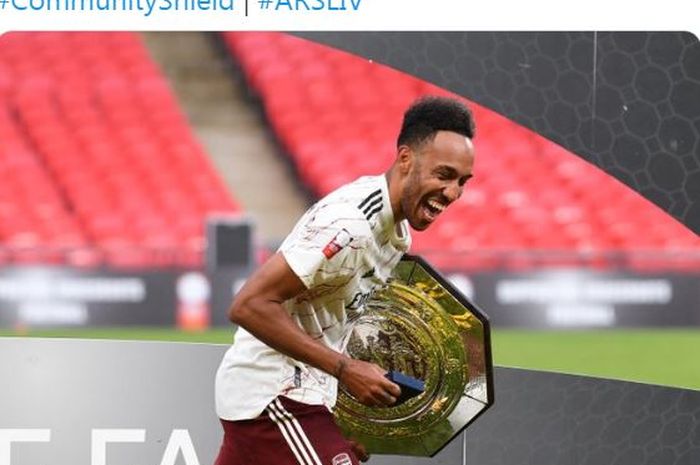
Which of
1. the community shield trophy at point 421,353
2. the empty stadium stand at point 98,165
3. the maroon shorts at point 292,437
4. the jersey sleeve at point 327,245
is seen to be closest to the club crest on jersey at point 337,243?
the jersey sleeve at point 327,245

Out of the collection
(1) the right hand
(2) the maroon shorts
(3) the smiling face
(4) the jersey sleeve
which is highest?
(3) the smiling face

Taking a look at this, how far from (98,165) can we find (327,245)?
2687 millimetres

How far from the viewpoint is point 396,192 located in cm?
343

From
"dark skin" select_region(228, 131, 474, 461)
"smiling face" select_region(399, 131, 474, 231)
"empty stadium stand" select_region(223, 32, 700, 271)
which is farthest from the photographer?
"empty stadium stand" select_region(223, 32, 700, 271)

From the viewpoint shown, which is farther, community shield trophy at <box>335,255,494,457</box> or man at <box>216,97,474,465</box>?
community shield trophy at <box>335,255,494,457</box>

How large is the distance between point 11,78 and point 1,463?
1431 mm

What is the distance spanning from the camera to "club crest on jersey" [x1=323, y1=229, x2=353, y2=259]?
10.8ft

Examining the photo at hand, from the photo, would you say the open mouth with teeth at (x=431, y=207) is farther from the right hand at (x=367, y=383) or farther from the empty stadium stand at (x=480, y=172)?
the empty stadium stand at (x=480, y=172)

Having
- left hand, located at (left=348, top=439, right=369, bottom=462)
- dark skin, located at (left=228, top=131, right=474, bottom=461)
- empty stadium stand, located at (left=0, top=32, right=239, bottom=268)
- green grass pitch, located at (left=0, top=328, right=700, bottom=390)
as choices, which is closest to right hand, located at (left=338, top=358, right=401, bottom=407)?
dark skin, located at (left=228, top=131, right=474, bottom=461)

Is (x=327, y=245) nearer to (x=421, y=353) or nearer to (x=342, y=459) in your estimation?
(x=342, y=459)

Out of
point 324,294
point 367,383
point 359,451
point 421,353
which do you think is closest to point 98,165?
point 421,353

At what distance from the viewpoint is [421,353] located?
412cm

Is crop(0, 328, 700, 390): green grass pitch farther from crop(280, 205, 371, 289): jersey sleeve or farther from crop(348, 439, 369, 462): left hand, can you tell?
crop(280, 205, 371, 289): jersey sleeve

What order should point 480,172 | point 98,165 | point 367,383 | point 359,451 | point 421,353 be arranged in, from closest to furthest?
1. point 367,383
2. point 359,451
3. point 421,353
4. point 480,172
5. point 98,165
